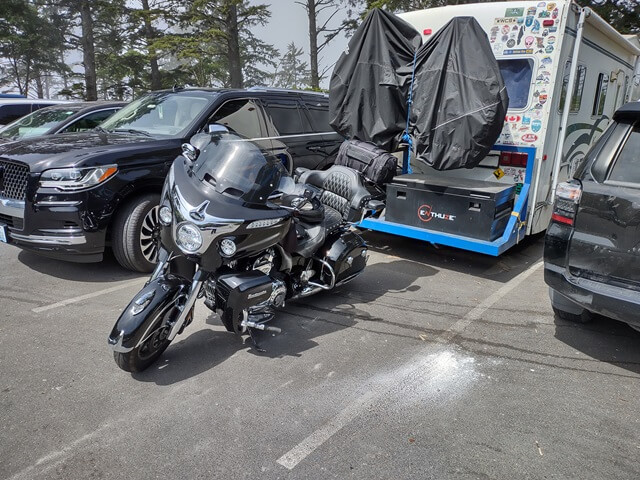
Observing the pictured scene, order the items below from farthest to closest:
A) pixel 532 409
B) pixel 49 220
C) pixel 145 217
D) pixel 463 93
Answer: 1. pixel 463 93
2. pixel 145 217
3. pixel 49 220
4. pixel 532 409

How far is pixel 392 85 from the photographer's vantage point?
600 centimetres

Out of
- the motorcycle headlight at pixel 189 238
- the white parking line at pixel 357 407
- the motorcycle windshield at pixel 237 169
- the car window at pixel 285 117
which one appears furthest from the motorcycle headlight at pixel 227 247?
the car window at pixel 285 117

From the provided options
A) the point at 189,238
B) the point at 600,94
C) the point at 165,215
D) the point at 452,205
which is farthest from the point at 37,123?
the point at 600,94

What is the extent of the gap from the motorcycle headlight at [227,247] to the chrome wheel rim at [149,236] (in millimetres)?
2175

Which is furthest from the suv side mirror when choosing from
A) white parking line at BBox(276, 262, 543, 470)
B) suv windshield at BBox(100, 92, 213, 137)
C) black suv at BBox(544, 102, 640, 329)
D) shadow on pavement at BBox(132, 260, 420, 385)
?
black suv at BBox(544, 102, 640, 329)

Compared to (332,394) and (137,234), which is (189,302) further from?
(137,234)

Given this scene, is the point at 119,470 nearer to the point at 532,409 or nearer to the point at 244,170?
the point at 244,170

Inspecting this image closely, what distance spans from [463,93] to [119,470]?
16.0 feet

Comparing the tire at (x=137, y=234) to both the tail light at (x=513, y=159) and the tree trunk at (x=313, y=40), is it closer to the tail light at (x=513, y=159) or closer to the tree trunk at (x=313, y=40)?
the tail light at (x=513, y=159)

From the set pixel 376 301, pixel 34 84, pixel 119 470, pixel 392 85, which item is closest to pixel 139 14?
pixel 392 85

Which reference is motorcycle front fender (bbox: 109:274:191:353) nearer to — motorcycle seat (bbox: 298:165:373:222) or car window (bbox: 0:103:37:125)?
motorcycle seat (bbox: 298:165:373:222)

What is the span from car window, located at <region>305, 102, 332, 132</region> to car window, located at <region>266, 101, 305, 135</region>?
0.95ft

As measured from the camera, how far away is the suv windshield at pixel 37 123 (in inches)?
318

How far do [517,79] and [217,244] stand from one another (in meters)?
4.54
